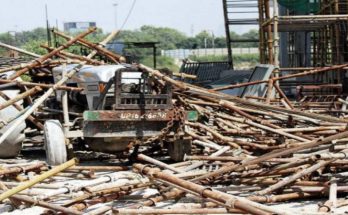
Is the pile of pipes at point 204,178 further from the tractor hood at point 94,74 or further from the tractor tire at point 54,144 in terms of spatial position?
the tractor tire at point 54,144

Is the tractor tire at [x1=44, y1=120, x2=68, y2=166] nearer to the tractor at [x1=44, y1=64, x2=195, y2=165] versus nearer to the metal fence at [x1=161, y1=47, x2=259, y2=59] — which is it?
the tractor at [x1=44, y1=64, x2=195, y2=165]

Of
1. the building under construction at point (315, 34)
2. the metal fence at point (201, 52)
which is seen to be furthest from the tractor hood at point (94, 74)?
the metal fence at point (201, 52)

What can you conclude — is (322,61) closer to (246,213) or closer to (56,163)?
(56,163)

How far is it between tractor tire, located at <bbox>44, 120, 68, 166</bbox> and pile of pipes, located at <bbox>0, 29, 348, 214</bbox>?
0.24m

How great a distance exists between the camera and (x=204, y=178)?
6.40 m

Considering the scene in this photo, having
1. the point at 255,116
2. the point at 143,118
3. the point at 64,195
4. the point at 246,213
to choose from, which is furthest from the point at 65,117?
the point at 246,213

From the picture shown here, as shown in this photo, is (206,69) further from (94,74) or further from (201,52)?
(201,52)

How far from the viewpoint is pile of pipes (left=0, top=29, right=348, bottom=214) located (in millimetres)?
5664

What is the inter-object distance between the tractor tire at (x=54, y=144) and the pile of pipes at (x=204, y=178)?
0.80ft

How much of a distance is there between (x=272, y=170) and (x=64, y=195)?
227cm

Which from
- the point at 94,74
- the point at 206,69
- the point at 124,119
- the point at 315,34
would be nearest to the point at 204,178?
the point at 124,119

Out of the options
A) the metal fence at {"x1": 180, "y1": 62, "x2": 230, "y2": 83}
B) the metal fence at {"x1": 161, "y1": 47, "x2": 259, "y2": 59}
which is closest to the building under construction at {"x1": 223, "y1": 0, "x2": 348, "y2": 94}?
the metal fence at {"x1": 180, "y1": 62, "x2": 230, "y2": 83}

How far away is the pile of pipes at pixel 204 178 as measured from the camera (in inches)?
223

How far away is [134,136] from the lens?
8.00m
